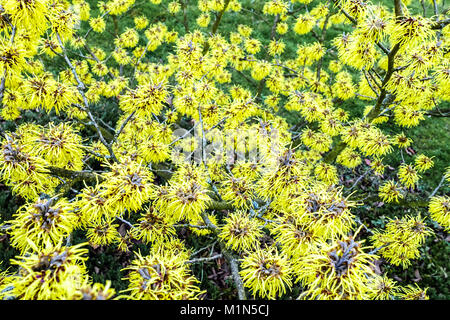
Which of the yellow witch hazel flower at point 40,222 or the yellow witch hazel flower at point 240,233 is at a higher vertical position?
the yellow witch hazel flower at point 40,222

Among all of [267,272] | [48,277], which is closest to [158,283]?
[48,277]

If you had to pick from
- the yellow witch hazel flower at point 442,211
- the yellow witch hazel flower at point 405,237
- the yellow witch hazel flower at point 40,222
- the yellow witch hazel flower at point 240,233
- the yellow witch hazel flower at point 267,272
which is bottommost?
the yellow witch hazel flower at point 405,237

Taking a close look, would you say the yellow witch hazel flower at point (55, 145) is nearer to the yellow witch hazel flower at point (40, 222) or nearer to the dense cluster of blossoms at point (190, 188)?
the dense cluster of blossoms at point (190, 188)

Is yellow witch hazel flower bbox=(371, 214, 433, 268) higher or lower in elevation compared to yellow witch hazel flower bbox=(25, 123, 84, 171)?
lower

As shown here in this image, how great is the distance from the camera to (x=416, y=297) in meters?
1.98

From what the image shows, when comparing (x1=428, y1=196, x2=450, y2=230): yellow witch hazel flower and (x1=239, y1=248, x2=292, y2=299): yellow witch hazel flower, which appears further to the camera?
(x1=428, y1=196, x2=450, y2=230): yellow witch hazel flower

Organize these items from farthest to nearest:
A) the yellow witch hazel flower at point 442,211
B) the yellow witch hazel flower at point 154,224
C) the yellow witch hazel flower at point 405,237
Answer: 1. the yellow witch hazel flower at point 405,237
2. the yellow witch hazel flower at point 442,211
3. the yellow witch hazel flower at point 154,224

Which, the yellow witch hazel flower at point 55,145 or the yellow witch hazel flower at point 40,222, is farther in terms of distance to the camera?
→ the yellow witch hazel flower at point 55,145

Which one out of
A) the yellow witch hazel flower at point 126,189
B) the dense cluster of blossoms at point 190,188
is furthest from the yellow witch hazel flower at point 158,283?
the yellow witch hazel flower at point 126,189

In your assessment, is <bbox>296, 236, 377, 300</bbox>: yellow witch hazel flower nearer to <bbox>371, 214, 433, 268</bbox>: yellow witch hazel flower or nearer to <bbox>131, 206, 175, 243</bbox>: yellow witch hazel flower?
<bbox>131, 206, 175, 243</bbox>: yellow witch hazel flower

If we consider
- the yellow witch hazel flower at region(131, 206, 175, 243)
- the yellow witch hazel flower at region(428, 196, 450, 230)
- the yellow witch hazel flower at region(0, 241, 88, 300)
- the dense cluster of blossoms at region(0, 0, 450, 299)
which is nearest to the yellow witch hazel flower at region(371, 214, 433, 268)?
the dense cluster of blossoms at region(0, 0, 450, 299)

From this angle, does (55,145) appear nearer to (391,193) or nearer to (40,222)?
(40,222)
